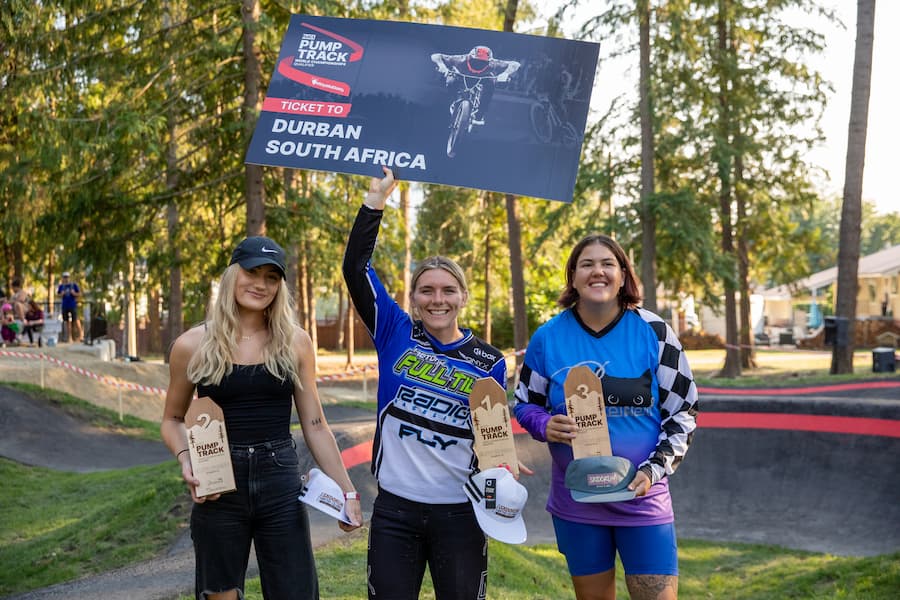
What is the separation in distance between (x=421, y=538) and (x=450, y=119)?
1.83 meters

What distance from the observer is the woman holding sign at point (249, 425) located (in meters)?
3.13

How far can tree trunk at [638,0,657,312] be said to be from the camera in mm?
17000

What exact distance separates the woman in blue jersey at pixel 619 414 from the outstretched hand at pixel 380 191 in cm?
83

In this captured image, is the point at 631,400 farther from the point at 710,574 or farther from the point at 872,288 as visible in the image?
the point at 872,288

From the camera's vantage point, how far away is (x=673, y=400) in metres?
3.36

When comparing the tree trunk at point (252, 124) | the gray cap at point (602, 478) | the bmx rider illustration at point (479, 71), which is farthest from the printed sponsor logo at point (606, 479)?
the tree trunk at point (252, 124)

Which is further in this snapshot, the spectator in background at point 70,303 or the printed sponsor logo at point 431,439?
the spectator in background at point 70,303

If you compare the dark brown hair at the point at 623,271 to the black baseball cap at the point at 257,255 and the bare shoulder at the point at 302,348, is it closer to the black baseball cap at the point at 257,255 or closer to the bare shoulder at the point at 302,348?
the bare shoulder at the point at 302,348

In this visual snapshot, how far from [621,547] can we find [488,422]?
78 cm

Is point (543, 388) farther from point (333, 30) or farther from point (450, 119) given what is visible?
point (333, 30)

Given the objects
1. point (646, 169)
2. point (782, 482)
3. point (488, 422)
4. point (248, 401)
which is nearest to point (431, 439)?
point (488, 422)

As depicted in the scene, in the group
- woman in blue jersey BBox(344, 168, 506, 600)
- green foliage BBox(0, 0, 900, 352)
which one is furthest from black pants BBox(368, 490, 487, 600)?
green foliage BBox(0, 0, 900, 352)

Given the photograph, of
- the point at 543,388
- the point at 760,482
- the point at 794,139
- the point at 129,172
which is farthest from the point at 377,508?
the point at 794,139

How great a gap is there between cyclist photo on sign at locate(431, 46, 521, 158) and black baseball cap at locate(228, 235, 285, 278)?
1006 mm
